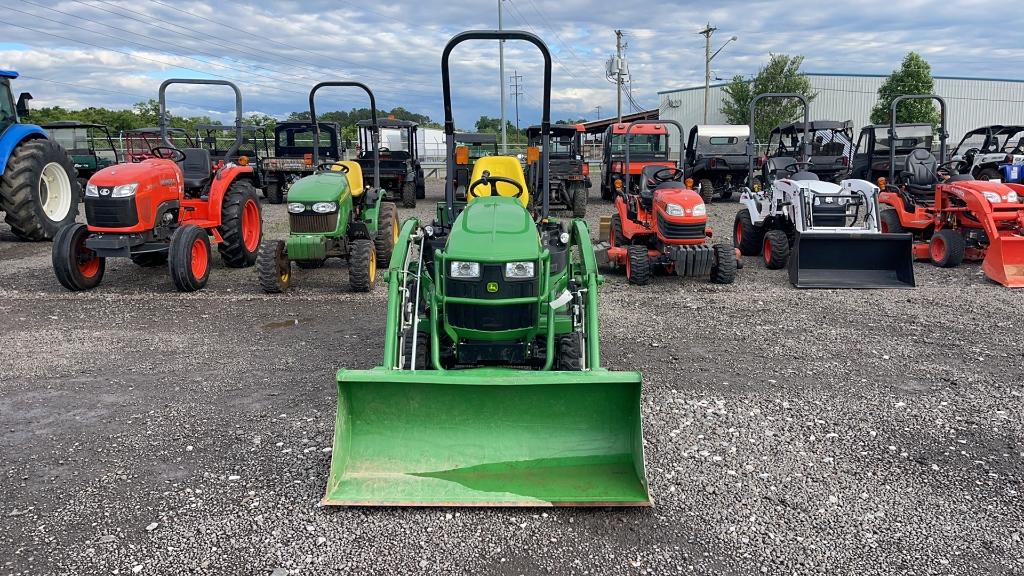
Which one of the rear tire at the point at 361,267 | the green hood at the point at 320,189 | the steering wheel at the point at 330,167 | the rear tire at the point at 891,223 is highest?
the steering wheel at the point at 330,167

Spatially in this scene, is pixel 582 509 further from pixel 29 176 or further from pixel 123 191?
pixel 29 176

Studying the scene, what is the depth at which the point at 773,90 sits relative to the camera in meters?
33.9

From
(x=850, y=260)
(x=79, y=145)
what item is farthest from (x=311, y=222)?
(x=79, y=145)

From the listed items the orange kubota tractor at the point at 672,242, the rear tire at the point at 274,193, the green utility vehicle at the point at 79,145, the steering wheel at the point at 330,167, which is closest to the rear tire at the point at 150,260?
the steering wheel at the point at 330,167

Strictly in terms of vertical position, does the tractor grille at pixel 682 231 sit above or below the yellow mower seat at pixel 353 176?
below

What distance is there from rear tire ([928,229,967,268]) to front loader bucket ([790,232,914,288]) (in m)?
1.28

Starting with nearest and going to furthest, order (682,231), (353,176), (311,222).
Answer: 1. (311,222)
2. (682,231)
3. (353,176)

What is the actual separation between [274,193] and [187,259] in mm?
10507

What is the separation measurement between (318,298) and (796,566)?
5477 millimetres

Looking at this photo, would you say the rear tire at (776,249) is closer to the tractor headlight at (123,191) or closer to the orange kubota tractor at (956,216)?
the orange kubota tractor at (956,216)

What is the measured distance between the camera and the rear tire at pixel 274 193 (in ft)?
56.2

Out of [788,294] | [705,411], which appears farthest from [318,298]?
[788,294]

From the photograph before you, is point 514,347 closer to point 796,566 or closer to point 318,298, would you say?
point 796,566

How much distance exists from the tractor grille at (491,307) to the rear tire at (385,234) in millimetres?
4704
